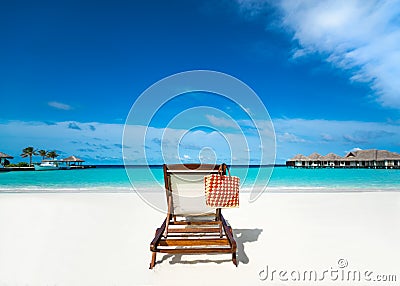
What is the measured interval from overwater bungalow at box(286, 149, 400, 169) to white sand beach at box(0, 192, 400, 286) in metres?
27.0

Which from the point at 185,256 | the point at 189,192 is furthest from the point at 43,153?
the point at 185,256

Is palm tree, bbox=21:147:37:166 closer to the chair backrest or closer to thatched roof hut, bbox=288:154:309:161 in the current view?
thatched roof hut, bbox=288:154:309:161

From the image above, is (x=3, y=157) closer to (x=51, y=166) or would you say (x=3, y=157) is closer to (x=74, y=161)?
(x=51, y=166)

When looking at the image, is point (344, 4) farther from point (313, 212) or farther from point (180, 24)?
point (313, 212)

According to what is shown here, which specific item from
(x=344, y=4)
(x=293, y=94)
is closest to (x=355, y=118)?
(x=293, y=94)

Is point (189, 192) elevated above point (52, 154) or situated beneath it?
situated beneath

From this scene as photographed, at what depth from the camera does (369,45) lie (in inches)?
601

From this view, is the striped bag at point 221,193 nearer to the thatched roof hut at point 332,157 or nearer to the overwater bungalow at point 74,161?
the thatched roof hut at point 332,157

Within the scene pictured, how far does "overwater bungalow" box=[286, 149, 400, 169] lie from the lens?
28.0 meters

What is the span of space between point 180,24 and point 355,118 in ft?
64.1

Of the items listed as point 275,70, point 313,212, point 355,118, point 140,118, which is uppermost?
point 275,70

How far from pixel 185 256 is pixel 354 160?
31526 millimetres

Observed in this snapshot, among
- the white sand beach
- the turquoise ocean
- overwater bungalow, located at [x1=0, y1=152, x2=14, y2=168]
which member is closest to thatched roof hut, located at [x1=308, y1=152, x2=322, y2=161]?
the turquoise ocean

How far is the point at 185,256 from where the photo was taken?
9.37ft
